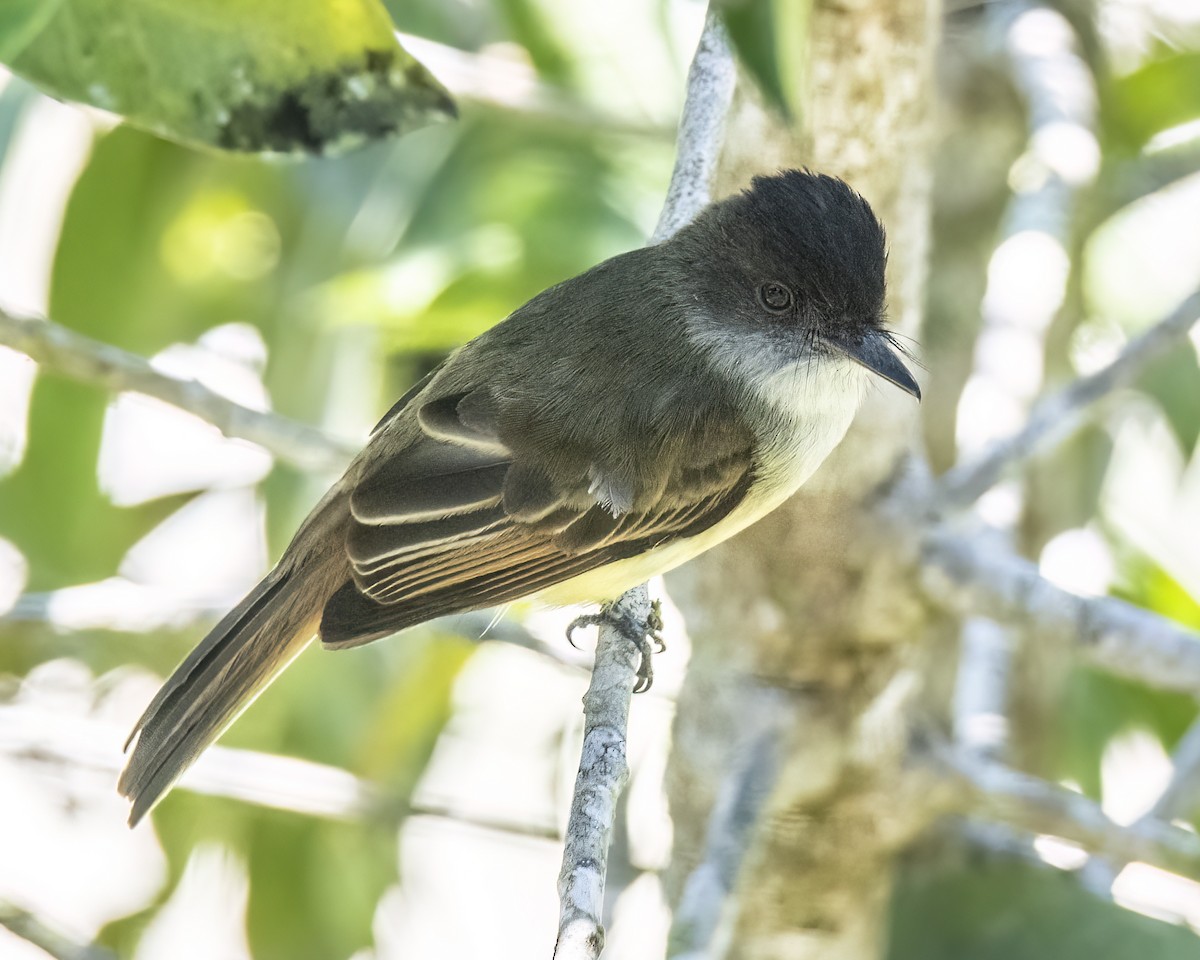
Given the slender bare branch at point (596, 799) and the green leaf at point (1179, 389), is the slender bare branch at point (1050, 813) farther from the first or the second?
the green leaf at point (1179, 389)

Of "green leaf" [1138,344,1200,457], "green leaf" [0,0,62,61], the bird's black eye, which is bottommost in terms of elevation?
"green leaf" [0,0,62,61]

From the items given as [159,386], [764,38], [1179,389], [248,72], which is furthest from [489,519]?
[1179,389]

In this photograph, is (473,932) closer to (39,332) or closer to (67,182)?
(67,182)

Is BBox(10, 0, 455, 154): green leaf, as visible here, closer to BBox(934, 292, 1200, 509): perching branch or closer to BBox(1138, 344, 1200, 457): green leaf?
BBox(934, 292, 1200, 509): perching branch

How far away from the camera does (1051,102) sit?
3180 millimetres

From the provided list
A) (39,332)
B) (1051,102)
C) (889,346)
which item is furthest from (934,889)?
(39,332)

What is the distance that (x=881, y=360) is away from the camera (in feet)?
7.82

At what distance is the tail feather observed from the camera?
8.36 feet

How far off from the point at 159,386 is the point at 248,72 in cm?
71

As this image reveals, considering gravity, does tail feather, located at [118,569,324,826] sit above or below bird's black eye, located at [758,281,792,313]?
below

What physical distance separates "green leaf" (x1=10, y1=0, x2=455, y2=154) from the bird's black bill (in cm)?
81

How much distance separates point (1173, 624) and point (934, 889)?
1061 mm

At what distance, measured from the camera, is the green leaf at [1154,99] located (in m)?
3.34

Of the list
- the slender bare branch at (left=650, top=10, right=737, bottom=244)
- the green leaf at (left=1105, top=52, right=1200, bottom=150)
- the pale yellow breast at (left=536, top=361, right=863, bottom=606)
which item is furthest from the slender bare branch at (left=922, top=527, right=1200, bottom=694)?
the green leaf at (left=1105, top=52, right=1200, bottom=150)
